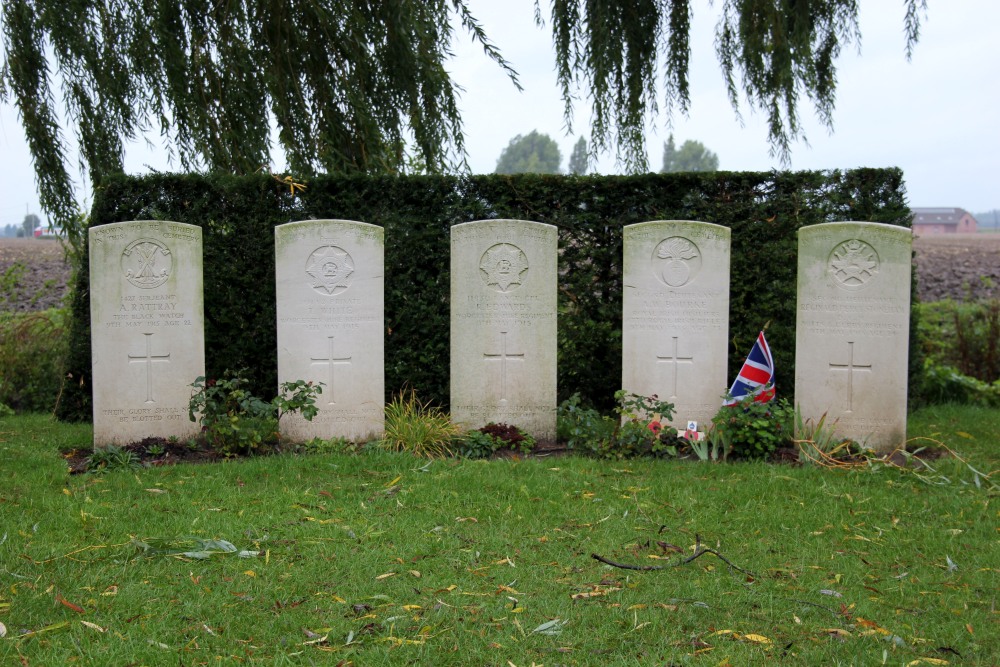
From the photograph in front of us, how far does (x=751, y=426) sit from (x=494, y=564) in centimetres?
277

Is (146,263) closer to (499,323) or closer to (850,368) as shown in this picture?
(499,323)

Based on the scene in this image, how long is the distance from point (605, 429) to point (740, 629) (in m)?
3.06

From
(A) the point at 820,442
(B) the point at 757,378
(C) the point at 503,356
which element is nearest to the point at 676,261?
(B) the point at 757,378

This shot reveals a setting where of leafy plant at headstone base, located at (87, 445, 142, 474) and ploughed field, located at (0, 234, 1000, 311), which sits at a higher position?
ploughed field, located at (0, 234, 1000, 311)

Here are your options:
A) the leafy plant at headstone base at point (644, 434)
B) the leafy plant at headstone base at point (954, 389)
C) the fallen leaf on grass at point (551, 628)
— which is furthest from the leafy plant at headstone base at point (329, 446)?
the leafy plant at headstone base at point (954, 389)

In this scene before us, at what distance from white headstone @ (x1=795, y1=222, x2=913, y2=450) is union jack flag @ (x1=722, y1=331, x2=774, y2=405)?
25cm

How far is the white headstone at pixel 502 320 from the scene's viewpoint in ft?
21.0

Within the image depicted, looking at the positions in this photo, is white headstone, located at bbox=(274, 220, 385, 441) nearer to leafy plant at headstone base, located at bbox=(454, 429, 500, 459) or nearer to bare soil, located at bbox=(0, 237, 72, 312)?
leafy plant at headstone base, located at bbox=(454, 429, 500, 459)

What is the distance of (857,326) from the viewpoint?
5977 millimetres

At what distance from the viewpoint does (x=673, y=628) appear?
124 inches

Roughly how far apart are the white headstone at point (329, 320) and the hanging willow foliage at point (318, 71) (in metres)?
0.84

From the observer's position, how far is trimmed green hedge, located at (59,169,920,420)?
716 cm

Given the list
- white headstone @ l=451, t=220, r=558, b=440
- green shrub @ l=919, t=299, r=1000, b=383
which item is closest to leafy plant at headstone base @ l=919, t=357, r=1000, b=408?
green shrub @ l=919, t=299, r=1000, b=383

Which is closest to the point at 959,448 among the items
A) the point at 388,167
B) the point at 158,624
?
the point at 388,167
